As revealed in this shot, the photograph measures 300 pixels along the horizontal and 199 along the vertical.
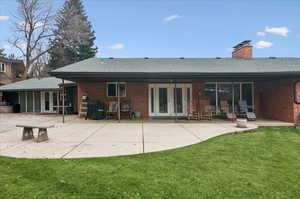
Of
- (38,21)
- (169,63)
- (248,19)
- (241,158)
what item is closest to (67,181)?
(241,158)

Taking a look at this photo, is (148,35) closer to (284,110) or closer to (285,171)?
(284,110)

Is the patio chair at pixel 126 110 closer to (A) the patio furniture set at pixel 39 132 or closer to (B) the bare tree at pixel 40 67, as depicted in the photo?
(A) the patio furniture set at pixel 39 132

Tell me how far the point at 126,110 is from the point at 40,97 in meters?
8.97

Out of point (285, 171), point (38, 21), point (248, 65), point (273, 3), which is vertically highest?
point (38, 21)

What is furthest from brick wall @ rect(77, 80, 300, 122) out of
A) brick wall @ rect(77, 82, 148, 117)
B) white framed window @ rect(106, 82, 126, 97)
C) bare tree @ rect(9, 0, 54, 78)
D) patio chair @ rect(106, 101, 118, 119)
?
bare tree @ rect(9, 0, 54, 78)

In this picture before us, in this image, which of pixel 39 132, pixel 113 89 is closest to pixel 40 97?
pixel 113 89

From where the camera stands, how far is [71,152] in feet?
12.8

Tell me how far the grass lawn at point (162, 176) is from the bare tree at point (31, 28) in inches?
936

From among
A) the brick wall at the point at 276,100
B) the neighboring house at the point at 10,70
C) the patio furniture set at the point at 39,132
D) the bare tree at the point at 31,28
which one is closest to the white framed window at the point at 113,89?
the patio furniture set at the point at 39,132

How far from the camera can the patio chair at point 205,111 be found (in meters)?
9.63

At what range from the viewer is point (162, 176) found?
9.07ft

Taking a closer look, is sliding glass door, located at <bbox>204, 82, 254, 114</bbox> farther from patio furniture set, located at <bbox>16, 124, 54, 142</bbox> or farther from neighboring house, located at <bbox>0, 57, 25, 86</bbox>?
neighboring house, located at <bbox>0, 57, 25, 86</bbox>

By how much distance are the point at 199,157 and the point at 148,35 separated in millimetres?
16051

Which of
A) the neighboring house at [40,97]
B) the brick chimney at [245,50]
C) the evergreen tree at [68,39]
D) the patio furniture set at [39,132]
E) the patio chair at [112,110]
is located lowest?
the patio furniture set at [39,132]
